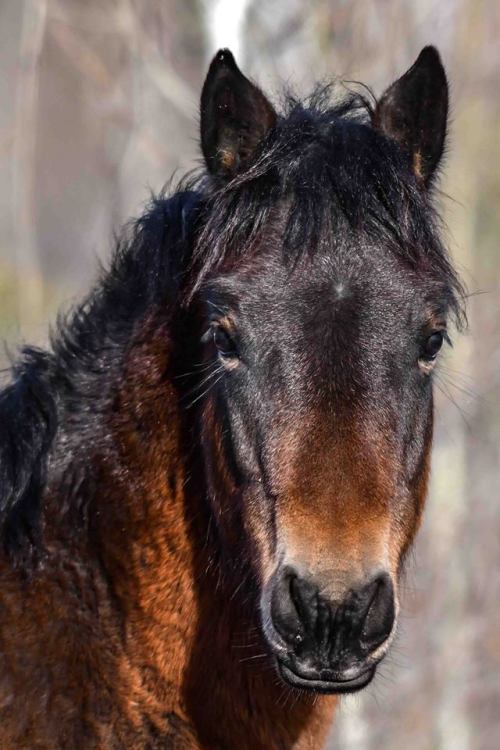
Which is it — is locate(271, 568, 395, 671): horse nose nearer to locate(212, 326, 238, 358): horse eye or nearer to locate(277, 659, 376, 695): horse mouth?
locate(277, 659, 376, 695): horse mouth

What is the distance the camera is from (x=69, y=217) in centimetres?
2727

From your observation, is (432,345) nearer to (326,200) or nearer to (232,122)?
(326,200)

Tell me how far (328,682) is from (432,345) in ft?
3.60

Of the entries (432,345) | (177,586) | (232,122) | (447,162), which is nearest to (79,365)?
(177,586)

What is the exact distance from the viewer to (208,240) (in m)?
3.52

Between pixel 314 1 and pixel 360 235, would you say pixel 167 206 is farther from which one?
pixel 314 1

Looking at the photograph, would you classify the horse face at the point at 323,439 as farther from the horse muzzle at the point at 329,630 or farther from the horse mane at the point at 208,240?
the horse mane at the point at 208,240

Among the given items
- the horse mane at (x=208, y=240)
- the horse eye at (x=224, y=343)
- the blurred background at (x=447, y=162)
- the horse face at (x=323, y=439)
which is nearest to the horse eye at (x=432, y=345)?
the horse face at (x=323, y=439)

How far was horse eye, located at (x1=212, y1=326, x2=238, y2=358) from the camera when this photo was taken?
3350mm

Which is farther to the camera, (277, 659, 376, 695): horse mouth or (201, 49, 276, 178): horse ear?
(201, 49, 276, 178): horse ear

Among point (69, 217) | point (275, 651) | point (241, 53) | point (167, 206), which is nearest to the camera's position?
point (275, 651)

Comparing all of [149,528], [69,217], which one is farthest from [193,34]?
[69,217]

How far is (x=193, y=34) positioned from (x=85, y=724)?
7043 millimetres

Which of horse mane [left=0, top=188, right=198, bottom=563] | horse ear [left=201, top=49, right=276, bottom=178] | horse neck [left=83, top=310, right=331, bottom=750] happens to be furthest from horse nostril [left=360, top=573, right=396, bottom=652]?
horse ear [left=201, top=49, right=276, bottom=178]
